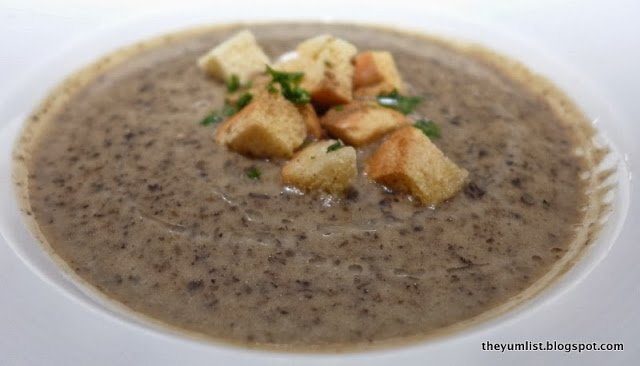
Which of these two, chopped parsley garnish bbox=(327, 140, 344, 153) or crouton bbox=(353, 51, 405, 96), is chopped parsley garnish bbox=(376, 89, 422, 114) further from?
chopped parsley garnish bbox=(327, 140, 344, 153)

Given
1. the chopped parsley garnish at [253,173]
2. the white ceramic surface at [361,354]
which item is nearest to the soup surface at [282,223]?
the chopped parsley garnish at [253,173]

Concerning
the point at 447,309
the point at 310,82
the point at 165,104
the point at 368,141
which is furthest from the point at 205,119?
the point at 447,309

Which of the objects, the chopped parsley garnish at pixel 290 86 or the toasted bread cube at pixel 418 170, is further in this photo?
the chopped parsley garnish at pixel 290 86

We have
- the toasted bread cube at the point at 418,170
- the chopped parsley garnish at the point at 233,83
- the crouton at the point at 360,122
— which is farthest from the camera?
the chopped parsley garnish at the point at 233,83

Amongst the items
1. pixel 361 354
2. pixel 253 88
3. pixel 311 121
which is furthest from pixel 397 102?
pixel 361 354

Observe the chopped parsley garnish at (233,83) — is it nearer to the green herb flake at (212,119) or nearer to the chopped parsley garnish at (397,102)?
the green herb flake at (212,119)

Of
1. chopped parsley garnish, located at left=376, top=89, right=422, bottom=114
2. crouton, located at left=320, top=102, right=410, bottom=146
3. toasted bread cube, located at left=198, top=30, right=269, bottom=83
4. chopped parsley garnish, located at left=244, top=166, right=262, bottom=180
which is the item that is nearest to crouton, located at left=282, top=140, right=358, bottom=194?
chopped parsley garnish, located at left=244, top=166, right=262, bottom=180
